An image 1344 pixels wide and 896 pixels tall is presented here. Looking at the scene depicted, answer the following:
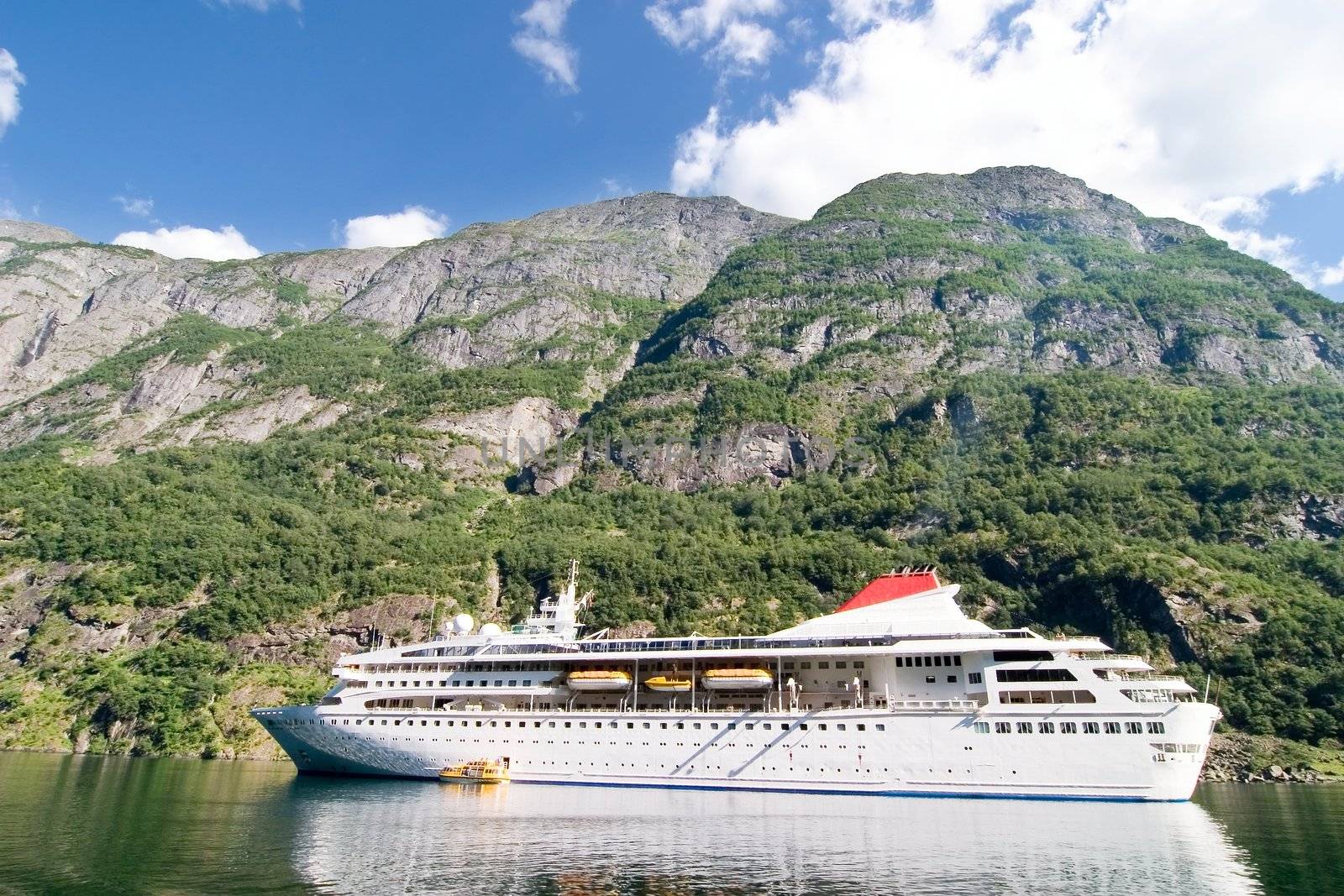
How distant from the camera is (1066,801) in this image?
1340 inches

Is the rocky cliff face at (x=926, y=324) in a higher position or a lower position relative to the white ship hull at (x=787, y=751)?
higher

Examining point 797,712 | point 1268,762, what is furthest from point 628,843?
point 1268,762

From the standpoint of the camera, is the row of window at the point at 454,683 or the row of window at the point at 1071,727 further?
the row of window at the point at 454,683

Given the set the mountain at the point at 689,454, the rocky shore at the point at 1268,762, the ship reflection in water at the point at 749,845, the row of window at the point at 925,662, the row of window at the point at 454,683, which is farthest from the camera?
the mountain at the point at 689,454

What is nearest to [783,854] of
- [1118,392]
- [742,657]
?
[742,657]

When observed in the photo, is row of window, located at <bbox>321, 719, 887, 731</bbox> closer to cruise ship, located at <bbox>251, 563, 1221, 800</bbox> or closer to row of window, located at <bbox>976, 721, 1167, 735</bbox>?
cruise ship, located at <bbox>251, 563, 1221, 800</bbox>

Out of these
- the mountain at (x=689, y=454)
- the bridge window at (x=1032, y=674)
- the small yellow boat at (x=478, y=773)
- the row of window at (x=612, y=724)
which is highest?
the mountain at (x=689, y=454)

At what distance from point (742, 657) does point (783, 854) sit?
15.9 m

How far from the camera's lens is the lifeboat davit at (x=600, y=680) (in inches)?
1545

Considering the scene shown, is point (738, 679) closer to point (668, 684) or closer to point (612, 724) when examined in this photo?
point (668, 684)

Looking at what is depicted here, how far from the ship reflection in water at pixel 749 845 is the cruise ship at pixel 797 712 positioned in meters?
1.56

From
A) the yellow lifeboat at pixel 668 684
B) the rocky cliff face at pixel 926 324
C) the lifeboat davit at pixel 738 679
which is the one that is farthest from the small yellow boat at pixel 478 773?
the rocky cliff face at pixel 926 324

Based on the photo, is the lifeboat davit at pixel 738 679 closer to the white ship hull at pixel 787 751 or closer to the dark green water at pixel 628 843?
the white ship hull at pixel 787 751

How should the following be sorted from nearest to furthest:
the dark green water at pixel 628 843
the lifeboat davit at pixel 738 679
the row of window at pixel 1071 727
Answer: the dark green water at pixel 628 843 < the row of window at pixel 1071 727 < the lifeboat davit at pixel 738 679
